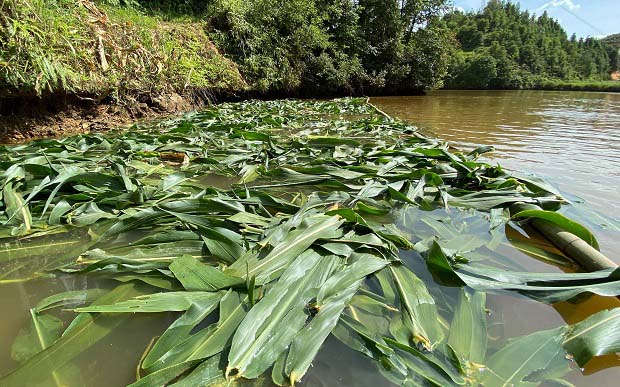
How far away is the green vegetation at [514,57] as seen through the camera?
3450 centimetres

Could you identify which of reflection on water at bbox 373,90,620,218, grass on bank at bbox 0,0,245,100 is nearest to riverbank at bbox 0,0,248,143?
grass on bank at bbox 0,0,245,100

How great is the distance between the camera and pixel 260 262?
1112 millimetres

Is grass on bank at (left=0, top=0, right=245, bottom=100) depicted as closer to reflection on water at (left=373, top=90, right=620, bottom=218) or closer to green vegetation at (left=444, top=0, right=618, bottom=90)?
reflection on water at (left=373, top=90, right=620, bottom=218)

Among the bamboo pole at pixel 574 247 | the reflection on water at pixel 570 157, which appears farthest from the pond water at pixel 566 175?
the bamboo pole at pixel 574 247

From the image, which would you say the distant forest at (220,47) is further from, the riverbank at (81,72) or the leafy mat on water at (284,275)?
the leafy mat on water at (284,275)

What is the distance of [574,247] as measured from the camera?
124 cm

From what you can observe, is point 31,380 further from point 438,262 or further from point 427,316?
point 438,262

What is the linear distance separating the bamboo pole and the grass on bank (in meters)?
4.16

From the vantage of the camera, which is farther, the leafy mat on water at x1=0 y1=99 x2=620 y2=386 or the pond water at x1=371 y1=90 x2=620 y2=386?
the pond water at x1=371 y1=90 x2=620 y2=386

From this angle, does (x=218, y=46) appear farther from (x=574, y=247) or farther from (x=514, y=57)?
(x=514, y=57)

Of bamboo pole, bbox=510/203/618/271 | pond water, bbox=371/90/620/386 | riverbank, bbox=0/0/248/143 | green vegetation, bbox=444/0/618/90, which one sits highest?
green vegetation, bbox=444/0/618/90

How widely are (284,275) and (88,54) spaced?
15.7ft

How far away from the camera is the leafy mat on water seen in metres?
0.79

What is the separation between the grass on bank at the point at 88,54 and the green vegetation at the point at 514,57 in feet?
105
